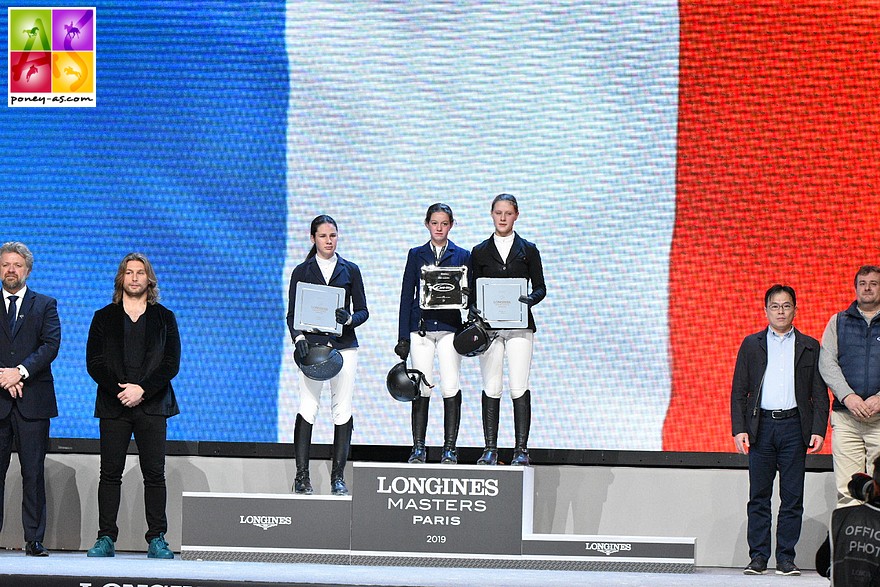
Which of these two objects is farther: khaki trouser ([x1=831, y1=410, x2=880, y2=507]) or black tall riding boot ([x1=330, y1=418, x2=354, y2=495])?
black tall riding boot ([x1=330, y1=418, x2=354, y2=495])

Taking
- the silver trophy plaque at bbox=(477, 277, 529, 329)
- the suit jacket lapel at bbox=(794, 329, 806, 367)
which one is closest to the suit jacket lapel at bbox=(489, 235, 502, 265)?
the silver trophy plaque at bbox=(477, 277, 529, 329)

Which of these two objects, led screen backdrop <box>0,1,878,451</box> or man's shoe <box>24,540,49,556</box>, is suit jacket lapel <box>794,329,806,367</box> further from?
man's shoe <box>24,540,49,556</box>

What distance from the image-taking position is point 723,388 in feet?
20.3

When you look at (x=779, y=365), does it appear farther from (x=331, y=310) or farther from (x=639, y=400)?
(x=331, y=310)

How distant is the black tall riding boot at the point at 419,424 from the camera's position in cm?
572

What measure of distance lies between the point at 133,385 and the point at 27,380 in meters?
0.60

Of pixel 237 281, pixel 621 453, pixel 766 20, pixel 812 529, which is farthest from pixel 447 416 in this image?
pixel 766 20

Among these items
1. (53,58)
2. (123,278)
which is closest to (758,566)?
(123,278)

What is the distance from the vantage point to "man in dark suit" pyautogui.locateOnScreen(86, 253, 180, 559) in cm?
560

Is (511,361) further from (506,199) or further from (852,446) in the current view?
(852,446)

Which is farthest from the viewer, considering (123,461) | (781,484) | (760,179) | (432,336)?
(760,179)

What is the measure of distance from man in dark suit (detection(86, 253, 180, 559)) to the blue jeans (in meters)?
2.96

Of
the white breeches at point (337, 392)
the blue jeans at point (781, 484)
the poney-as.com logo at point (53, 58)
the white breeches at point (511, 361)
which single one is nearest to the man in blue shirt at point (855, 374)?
the blue jeans at point (781, 484)

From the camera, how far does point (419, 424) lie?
5.75 meters
